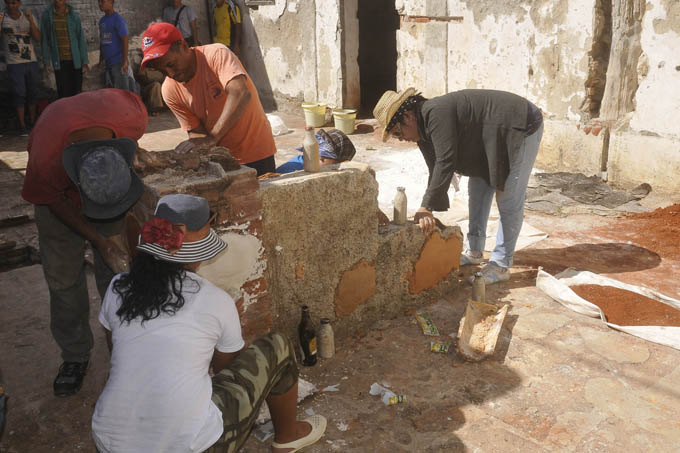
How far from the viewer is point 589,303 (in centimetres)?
412

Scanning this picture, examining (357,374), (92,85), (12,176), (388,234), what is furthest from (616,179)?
(92,85)

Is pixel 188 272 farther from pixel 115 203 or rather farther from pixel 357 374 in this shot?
pixel 357 374

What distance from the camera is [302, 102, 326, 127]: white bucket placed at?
33.3 feet

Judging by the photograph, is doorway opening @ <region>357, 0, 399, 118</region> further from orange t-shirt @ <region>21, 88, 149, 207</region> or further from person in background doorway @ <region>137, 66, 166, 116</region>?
orange t-shirt @ <region>21, 88, 149, 207</region>

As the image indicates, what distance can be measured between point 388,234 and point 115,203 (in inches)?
72.9

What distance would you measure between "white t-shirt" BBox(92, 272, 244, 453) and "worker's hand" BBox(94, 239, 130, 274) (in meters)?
1.05

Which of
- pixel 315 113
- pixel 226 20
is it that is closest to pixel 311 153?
pixel 315 113

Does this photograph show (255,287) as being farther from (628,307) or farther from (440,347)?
(628,307)

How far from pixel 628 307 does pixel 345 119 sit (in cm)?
632

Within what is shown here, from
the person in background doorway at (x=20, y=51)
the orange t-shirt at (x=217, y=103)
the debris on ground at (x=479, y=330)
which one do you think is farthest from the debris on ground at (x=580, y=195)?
the person in background doorway at (x=20, y=51)

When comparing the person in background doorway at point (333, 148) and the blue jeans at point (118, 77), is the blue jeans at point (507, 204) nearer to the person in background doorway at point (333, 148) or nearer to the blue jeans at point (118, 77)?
the person in background doorway at point (333, 148)

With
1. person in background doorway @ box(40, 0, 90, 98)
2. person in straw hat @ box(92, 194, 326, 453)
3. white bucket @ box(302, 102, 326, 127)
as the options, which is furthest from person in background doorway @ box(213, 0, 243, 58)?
person in straw hat @ box(92, 194, 326, 453)

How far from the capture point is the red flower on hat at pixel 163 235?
7.44ft

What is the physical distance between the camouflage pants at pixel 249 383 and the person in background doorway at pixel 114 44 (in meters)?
9.37
